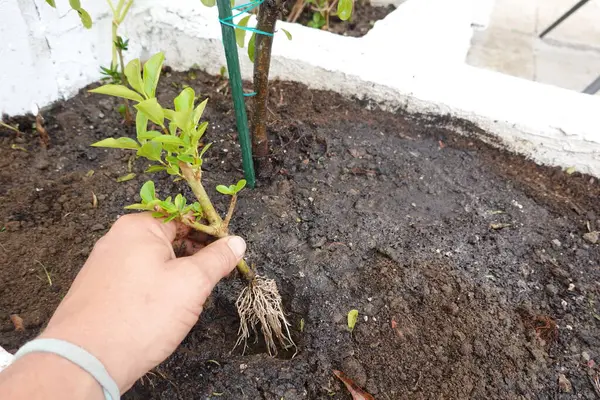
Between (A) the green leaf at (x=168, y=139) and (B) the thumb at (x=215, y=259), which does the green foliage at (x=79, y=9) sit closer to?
(A) the green leaf at (x=168, y=139)

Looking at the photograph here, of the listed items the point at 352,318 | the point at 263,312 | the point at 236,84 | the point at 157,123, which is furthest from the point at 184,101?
the point at 352,318

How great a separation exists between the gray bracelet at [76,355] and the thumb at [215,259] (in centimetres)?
22

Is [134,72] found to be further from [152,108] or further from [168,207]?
[168,207]

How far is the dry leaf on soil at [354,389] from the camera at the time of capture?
1.04 metres

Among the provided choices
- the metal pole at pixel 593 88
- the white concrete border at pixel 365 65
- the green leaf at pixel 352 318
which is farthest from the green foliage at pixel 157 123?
the metal pole at pixel 593 88

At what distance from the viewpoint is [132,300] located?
2.68 feet

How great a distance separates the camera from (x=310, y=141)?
155cm

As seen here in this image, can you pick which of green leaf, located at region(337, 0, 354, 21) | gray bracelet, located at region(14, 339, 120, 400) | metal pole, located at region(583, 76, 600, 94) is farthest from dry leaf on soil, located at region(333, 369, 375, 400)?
metal pole, located at region(583, 76, 600, 94)

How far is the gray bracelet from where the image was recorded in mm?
739

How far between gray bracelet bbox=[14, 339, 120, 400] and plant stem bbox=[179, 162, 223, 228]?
354mm

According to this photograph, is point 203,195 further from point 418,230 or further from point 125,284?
point 418,230

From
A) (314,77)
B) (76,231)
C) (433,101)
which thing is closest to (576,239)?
(433,101)

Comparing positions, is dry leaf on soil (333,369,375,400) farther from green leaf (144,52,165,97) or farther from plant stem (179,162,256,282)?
green leaf (144,52,165,97)

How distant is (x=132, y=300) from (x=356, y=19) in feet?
5.80
